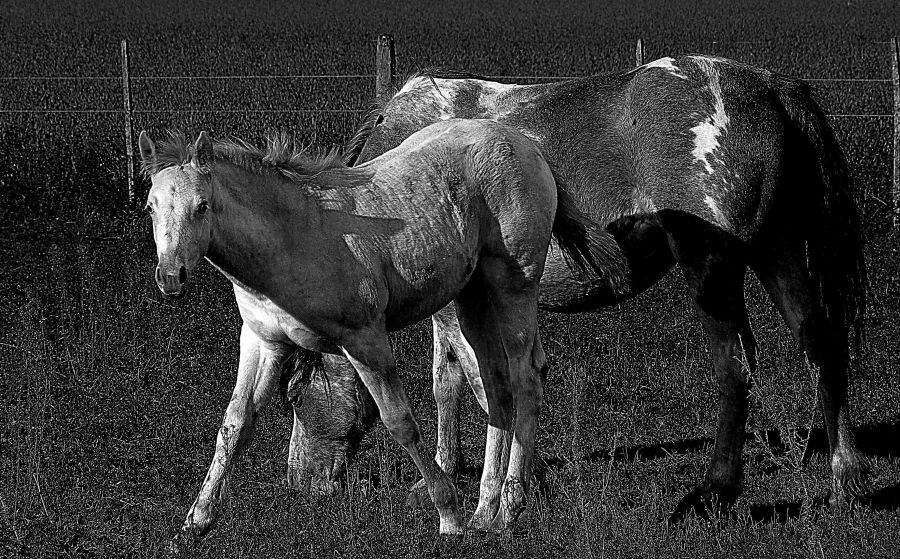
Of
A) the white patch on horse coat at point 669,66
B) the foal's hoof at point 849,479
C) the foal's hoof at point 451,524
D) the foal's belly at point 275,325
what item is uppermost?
the white patch on horse coat at point 669,66

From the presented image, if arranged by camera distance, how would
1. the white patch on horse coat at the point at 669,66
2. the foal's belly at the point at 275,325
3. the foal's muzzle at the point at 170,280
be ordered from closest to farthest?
the foal's muzzle at the point at 170,280, the foal's belly at the point at 275,325, the white patch on horse coat at the point at 669,66

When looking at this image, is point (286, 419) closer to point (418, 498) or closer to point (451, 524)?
point (418, 498)

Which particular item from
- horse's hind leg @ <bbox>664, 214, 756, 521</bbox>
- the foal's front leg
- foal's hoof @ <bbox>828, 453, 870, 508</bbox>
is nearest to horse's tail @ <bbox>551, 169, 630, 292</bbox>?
horse's hind leg @ <bbox>664, 214, 756, 521</bbox>

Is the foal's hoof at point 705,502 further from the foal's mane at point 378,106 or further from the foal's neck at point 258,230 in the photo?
the foal's mane at point 378,106

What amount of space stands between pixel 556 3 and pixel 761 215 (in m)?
41.4

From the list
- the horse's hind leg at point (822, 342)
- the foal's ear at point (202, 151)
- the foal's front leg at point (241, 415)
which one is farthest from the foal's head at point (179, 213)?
the horse's hind leg at point (822, 342)

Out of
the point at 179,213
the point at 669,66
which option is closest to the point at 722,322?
the point at 669,66

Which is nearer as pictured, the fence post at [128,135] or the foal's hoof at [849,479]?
the foal's hoof at [849,479]

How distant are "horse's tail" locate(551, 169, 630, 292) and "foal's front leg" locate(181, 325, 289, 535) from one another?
1546 millimetres

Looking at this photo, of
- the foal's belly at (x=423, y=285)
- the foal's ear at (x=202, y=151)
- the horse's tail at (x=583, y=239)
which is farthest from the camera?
the horse's tail at (x=583, y=239)

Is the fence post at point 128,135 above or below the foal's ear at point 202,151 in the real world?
below

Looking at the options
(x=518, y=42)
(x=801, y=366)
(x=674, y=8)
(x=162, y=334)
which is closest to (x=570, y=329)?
(x=801, y=366)

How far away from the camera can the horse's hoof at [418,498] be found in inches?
234

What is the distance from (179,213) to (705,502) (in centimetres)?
300
